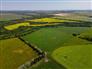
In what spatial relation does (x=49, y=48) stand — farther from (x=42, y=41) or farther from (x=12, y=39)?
(x=12, y=39)

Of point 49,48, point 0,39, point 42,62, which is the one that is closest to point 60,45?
point 49,48

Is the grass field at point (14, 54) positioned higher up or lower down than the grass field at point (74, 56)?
lower down

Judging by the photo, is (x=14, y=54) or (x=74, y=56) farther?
(x=14, y=54)

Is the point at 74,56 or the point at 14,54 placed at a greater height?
the point at 74,56

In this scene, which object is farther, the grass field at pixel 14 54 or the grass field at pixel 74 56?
the grass field at pixel 14 54
